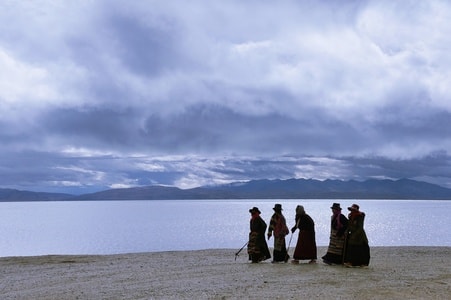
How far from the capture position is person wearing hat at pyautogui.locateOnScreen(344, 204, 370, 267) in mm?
16969

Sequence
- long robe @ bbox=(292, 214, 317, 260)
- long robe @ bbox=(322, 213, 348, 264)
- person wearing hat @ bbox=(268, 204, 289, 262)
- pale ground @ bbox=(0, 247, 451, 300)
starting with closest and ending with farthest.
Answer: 1. pale ground @ bbox=(0, 247, 451, 300)
2. long robe @ bbox=(322, 213, 348, 264)
3. long robe @ bbox=(292, 214, 317, 260)
4. person wearing hat @ bbox=(268, 204, 289, 262)

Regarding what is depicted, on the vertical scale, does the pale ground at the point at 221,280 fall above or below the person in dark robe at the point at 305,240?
below

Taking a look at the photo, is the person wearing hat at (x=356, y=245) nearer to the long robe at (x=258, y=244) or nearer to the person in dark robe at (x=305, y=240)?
the person in dark robe at (x=305, y=240)

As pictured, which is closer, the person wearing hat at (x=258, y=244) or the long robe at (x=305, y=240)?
the long robe at (x=305, y=240)

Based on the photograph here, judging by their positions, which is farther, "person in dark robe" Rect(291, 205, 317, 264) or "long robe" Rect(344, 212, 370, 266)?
"person in dark robe" Rect(291, 205, 317, 264)

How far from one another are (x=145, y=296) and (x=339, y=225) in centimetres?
698

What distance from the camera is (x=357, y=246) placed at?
1698 cm

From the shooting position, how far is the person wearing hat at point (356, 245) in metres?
17.0

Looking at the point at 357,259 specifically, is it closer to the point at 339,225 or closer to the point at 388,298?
the point at 339,225

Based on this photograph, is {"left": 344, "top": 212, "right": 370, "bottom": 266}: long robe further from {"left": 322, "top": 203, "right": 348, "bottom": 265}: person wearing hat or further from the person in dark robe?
the person in dark robe

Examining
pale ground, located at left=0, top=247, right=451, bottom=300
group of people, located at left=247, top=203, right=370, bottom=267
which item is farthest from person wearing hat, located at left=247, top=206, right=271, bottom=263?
pale ground, located at left=0, top=247, right=451, bottom=300

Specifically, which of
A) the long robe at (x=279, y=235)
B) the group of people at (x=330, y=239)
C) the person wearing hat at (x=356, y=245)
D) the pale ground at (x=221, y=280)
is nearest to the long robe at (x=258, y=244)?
the group of people at (x=330, y=239)

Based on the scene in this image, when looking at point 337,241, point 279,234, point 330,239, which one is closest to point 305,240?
point 330,239

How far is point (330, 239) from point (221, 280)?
465cm
